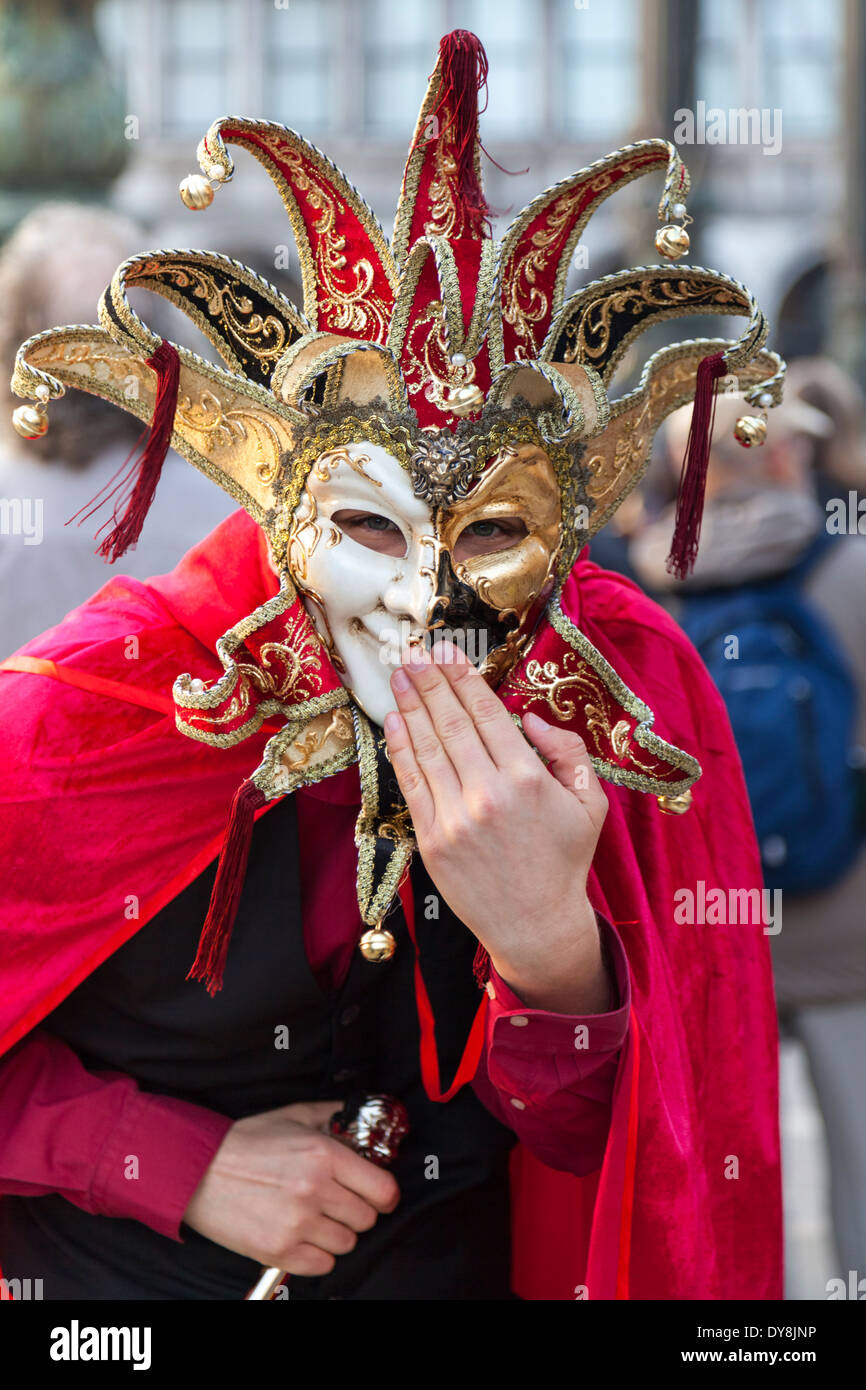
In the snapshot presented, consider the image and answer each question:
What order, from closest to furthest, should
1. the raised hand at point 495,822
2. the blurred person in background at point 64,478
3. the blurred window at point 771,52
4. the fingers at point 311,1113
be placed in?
the raised hand at point 495,822 → the fingers at point 311,1113 → the blurred person in background at point 64,478 → the blurred window at point 771,52

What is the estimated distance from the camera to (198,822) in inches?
86.0

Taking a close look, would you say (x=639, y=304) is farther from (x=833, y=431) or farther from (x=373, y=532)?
(x=833, y=431)

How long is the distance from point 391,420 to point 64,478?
1631 mm

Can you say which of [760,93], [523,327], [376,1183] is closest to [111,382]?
[523,327]

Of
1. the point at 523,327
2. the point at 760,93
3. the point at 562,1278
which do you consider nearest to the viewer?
the point at 523,327

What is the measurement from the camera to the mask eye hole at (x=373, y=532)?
199 centimetres

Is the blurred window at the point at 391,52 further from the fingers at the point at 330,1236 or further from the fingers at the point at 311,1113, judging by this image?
the fingers at the point at 330,1236

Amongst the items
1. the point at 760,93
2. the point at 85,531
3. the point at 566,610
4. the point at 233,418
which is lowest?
the point at 566,610

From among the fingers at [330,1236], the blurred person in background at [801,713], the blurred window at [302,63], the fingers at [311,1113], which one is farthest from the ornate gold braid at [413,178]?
the blurred window at [302,63]

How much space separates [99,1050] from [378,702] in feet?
2.10

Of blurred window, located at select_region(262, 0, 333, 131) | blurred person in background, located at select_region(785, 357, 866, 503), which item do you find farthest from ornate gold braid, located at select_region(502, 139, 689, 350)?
blurred window, located at select_region(262, 0, 333, 131)

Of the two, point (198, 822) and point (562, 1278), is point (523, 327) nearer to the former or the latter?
point (198, 822)

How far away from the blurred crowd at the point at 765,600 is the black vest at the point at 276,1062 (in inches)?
50.5

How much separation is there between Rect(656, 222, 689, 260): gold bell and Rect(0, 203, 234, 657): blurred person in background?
152cm
